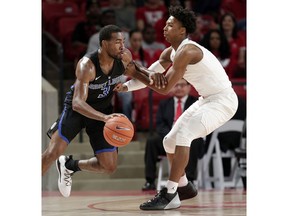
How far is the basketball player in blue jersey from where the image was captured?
6742 mm

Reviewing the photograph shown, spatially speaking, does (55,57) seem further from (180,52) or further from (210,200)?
(180,52)

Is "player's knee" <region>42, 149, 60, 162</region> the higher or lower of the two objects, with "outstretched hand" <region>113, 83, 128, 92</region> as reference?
lower

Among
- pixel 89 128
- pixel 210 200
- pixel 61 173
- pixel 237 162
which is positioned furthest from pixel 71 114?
pixel 237 162

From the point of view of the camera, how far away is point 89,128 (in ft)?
23.9

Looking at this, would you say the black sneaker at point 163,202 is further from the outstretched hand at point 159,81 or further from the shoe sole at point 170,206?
the outstretched hand at point 159,81

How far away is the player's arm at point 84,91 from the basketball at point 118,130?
0.29 ft

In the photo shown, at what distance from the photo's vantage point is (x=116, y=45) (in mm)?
6895

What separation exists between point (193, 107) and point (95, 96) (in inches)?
38.8

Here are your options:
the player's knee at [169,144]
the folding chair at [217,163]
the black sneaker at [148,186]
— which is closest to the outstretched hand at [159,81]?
the player's knee at [169,144]

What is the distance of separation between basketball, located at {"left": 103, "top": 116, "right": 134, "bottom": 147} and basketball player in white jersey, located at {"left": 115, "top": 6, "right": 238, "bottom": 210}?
0.60 m

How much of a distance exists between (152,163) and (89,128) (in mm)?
3297

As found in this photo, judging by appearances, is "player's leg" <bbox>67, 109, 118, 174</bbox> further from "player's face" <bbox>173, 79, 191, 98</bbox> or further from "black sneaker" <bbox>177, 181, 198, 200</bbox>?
"player's face" <bbox>173, 79, 191, 98</bbox>

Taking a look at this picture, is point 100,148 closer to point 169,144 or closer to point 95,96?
point 95,96

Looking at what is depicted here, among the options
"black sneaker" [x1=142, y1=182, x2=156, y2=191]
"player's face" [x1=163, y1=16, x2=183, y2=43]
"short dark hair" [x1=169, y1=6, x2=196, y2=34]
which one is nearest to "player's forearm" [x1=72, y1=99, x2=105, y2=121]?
"player's face" [x1=163, y1=16, x2=183, y2=43]
